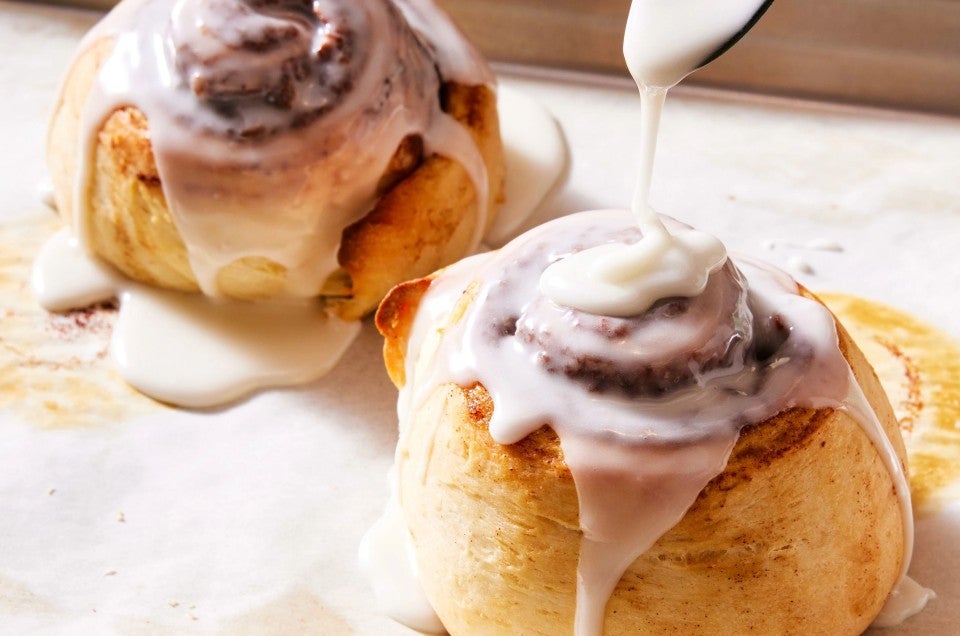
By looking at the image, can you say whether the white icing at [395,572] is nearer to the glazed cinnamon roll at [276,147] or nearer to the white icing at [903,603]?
the glazed cinnamon roll at [276,147]

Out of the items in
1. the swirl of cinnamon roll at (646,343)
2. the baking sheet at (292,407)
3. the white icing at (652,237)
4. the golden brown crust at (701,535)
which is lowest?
the baking sheet at (292,407)

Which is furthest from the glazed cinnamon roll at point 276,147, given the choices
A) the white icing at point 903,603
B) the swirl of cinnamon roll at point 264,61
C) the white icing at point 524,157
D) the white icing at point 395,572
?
the white icing at point 903,603

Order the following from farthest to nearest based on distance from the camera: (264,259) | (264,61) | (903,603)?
(264,259)
(264,61)
(903,603)

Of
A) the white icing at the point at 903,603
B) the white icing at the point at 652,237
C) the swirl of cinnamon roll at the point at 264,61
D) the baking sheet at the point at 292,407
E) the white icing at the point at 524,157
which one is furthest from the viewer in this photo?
the white icing at the point at 524,157

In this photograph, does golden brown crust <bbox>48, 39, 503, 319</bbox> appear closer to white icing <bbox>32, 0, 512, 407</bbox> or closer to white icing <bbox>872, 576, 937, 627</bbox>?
white icing <bbox>32, 0, 512, 407</bbox>

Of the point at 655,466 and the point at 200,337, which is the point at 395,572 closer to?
the point at 655,466

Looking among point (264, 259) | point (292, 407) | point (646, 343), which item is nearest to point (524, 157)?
point (264, 259)
